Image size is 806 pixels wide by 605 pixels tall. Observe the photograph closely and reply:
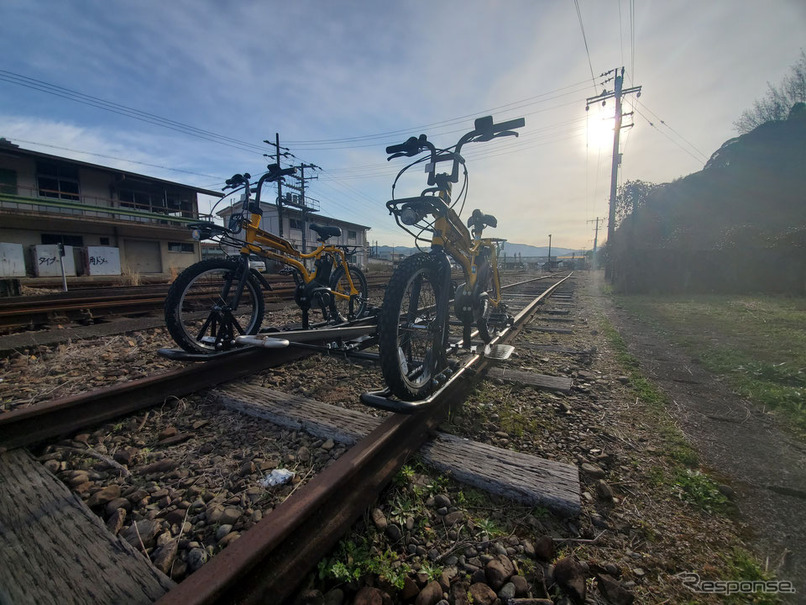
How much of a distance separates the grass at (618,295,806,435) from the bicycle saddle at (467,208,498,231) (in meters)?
2.93

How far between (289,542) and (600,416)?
226 cm

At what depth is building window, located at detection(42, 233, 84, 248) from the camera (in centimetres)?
1778

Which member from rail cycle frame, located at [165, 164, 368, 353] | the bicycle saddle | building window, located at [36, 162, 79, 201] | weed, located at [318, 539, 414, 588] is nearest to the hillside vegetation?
the bicycle saddle

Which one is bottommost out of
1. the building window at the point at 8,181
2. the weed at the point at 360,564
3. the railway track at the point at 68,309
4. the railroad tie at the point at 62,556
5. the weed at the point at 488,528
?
the weed at the point at 488,528

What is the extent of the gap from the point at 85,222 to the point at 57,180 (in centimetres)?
356

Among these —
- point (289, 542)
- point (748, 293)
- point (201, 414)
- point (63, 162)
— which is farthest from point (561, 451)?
point (63, 162)

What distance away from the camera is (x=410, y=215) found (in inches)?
97.3

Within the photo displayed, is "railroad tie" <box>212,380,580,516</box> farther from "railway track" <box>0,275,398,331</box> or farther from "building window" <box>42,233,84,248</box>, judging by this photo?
"building window" <box>42,233,84,248</box>

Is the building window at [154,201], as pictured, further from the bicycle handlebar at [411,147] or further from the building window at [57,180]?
the bicycle handlebar at [411,147]

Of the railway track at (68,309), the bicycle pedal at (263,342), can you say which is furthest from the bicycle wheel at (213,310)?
the railway track at (68,309)

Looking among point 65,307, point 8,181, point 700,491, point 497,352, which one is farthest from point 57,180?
point 700,491

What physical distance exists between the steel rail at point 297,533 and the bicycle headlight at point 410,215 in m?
1.45

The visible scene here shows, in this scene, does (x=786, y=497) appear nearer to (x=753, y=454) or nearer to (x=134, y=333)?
(x=753, y=454)

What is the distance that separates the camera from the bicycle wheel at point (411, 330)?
2010mm
